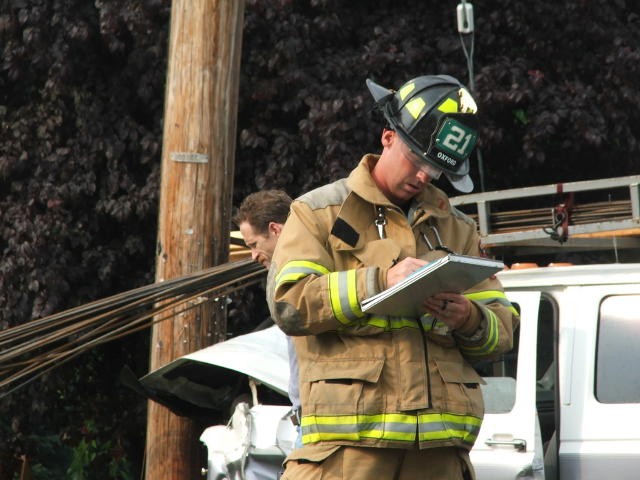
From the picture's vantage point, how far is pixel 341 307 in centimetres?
318

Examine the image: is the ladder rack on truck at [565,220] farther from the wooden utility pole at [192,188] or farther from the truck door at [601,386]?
the wooden utility pole at [192,188]

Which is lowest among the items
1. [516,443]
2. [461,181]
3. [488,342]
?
[516,443]

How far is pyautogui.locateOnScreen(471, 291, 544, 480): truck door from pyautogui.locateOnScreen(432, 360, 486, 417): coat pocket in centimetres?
142

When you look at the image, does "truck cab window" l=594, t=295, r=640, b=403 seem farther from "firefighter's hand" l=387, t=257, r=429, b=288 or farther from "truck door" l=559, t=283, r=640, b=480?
"firefighter's hand" l=387, t=257, r=429, b=288

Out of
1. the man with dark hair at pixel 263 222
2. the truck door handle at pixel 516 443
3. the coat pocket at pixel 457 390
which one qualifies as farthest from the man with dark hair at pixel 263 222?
the coat pocket at pixel 457 390

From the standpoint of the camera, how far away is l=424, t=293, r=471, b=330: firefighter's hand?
3.26 metres

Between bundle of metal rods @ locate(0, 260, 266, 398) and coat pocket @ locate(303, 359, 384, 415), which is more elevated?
bundle of metal rods @ locate(0, 260, 266, 398)

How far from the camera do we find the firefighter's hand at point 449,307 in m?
3.26

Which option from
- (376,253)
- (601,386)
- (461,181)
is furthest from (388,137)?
(601,386)

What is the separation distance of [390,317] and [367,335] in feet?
0.26

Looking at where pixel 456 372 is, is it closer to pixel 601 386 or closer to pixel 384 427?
pixel 384 427

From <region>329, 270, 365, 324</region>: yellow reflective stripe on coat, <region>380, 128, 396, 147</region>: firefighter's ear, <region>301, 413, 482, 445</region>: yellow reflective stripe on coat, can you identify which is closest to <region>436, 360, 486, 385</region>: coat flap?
<region>301, 413, 482, 445</region>: yellow reflective stripe on coat

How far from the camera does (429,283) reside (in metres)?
3.13

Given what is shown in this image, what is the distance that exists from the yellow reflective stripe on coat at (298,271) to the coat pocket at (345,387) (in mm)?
238
